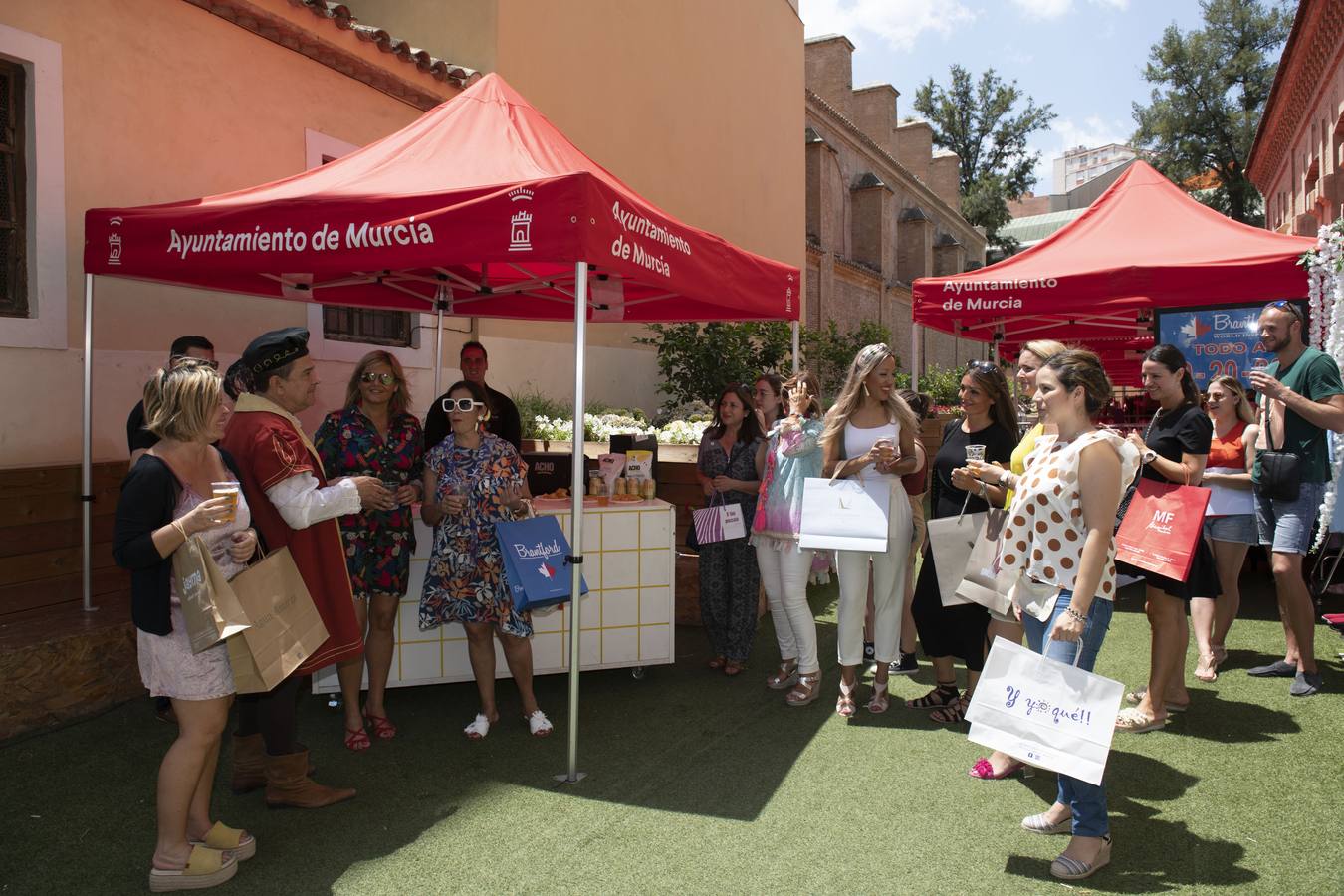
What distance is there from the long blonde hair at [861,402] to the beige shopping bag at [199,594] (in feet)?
9.77

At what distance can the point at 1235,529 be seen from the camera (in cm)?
539

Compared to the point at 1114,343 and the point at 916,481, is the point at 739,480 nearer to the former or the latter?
the point at 916,481

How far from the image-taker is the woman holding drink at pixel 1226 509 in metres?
5.34

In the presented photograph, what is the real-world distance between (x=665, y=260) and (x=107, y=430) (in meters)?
3.83

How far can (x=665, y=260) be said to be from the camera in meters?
4.59

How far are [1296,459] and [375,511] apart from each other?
15.8 ft

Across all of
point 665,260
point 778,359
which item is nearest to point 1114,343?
point 778,359

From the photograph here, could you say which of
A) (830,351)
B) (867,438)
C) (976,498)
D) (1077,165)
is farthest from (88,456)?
(1077,165)

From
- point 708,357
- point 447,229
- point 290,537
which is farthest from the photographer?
point 708,357

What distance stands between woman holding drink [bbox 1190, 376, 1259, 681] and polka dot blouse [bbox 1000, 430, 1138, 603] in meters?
2.60

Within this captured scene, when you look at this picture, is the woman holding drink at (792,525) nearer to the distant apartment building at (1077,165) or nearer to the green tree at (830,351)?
the green tree at (830,351)

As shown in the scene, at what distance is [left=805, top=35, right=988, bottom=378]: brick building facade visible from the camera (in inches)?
995

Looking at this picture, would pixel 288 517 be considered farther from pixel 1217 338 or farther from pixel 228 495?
pixel 1217 338

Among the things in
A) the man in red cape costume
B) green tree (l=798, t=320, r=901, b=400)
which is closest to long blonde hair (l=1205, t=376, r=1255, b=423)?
the man in red cape costume
